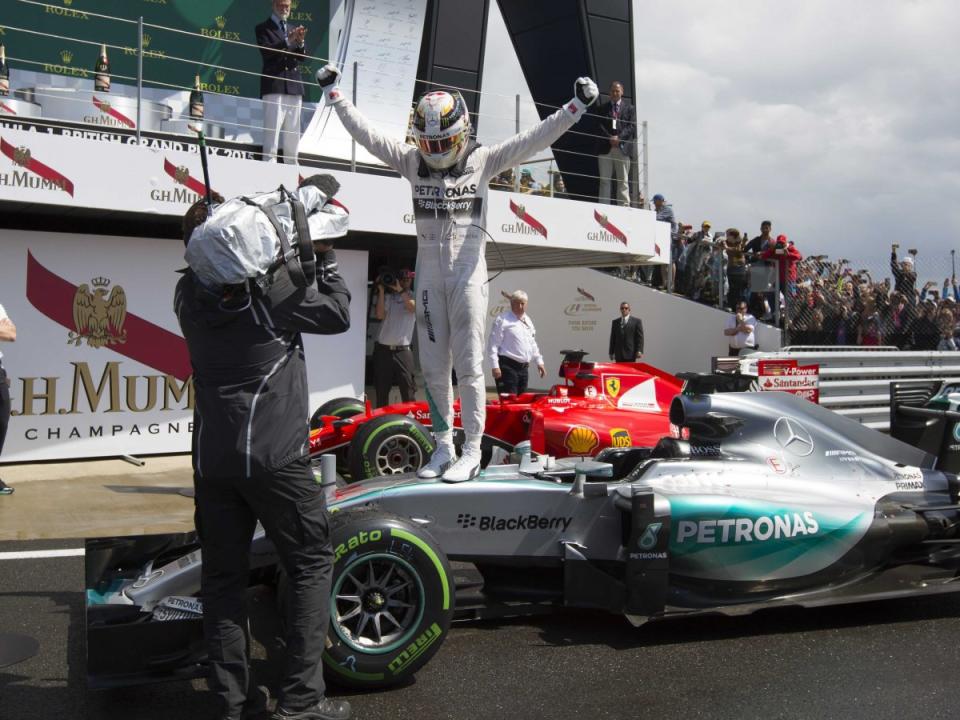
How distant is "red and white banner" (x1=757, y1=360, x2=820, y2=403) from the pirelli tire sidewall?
4.87m

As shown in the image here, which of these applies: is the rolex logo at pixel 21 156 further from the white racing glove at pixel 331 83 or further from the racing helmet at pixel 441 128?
the racing helmet at pixel 441 128

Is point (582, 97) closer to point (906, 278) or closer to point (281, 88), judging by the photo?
point (281, 88)

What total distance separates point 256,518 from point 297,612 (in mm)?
349

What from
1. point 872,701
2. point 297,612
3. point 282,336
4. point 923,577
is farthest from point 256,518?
point 923,577

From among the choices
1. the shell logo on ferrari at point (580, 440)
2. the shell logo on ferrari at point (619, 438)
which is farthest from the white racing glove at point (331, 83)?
the shell logo on ferrari at point (619, 438)

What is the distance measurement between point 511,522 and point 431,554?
1.87ft

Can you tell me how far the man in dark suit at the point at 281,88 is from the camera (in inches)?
396

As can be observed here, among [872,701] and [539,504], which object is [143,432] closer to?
[539,504]

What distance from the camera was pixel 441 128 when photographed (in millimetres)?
4617

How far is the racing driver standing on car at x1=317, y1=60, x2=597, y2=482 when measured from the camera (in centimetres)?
471

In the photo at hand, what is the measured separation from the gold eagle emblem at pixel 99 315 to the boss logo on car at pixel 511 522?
6.69 m

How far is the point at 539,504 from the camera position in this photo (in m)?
4.07

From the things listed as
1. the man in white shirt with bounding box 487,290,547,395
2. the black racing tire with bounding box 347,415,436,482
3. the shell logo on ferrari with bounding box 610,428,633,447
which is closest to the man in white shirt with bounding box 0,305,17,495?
the black racing tire with bounding box 347,415,436,482

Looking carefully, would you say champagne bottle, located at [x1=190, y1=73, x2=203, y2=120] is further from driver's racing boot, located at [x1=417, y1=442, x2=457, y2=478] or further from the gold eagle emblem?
driver's racing boot, located at [x1=417, y1=442, x2=457, y2=478]
